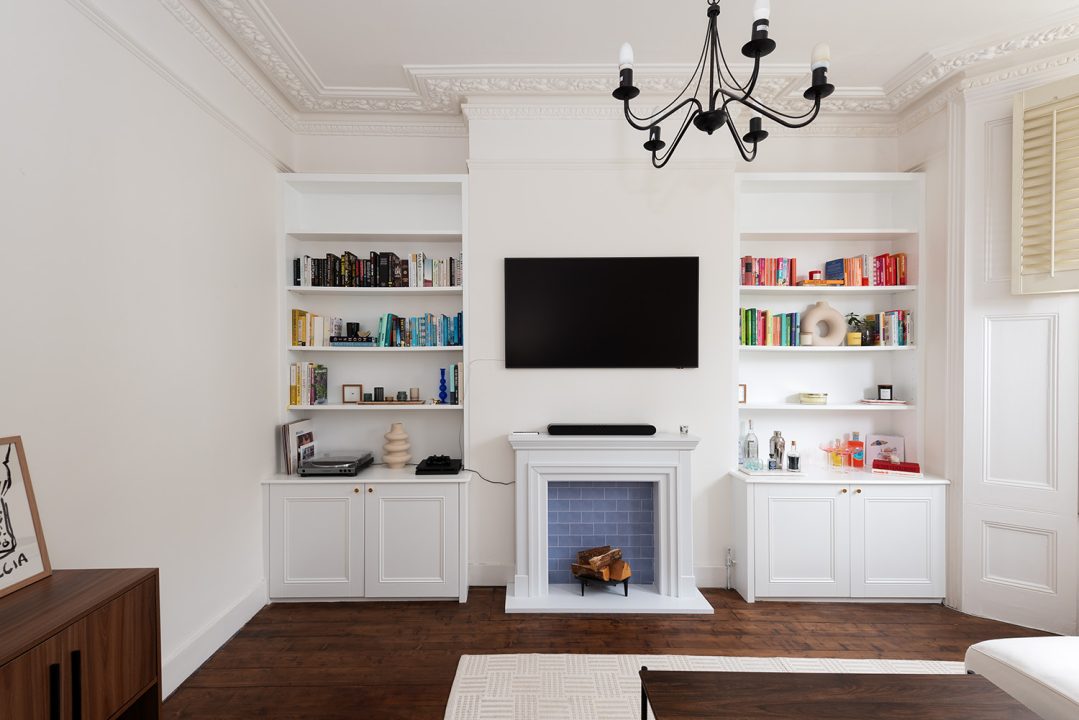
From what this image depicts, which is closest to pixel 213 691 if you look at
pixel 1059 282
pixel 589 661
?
pixel 589 661

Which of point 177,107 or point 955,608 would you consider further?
point 955,608

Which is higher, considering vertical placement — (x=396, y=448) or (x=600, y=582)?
(x=396, y=448)

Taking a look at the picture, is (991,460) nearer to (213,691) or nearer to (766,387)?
(766,387)

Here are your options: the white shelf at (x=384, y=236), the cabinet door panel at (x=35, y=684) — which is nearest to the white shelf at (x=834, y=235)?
the white shelf at (x=384, y=236)

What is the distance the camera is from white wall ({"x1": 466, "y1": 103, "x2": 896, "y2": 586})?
324 centimetres

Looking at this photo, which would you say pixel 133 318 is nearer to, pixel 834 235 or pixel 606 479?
pixel 606 479

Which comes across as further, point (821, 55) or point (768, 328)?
point (768, 328)

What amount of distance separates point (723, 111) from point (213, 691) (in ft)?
10.3

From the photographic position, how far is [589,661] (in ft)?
7.96

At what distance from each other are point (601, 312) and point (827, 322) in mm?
1520

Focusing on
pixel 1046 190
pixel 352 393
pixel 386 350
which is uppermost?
pixel 1046 190

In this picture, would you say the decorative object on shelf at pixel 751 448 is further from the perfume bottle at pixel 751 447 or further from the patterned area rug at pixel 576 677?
the patterned area rug at pixel 576 677

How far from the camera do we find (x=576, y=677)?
2305mm

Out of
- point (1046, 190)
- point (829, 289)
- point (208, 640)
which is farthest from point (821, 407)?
point (208, 640)
